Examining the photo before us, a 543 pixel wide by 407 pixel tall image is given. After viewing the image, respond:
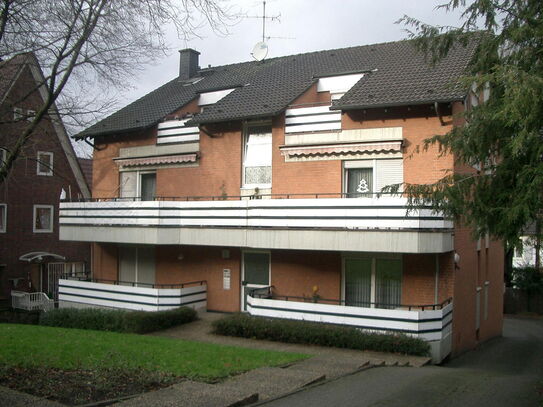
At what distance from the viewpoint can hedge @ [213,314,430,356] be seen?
14.7 m

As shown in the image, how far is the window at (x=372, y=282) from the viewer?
17156 mm

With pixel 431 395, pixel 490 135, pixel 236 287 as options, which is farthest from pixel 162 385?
pixel 236 287

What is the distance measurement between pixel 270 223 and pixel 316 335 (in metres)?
3.49

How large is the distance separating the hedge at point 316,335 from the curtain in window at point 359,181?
4.08 metres

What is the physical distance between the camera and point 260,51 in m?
24.7

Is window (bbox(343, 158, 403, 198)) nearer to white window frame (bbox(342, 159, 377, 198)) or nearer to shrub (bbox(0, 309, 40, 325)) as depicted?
white window frame (bbox(342, 159, 377, 198))

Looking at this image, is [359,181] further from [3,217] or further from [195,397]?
[3,217]

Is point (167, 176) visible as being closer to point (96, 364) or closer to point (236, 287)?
point (236, 287)

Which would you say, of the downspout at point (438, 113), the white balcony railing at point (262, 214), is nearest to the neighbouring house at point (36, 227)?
the white balcony railing at point (262, 214)

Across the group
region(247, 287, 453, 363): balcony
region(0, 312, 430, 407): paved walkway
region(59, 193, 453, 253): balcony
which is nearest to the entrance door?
region(59, 193, 453, 253): balcony

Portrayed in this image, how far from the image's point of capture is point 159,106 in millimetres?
23016

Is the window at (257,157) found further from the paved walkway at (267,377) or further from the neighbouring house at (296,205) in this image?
the paved walkway at (267,377)

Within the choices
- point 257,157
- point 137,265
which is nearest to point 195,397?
point 257,157

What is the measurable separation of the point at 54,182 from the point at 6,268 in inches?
203
